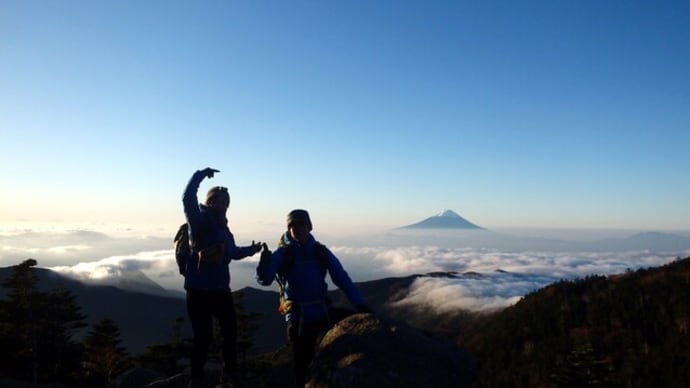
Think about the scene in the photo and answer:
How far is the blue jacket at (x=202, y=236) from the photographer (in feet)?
23.2

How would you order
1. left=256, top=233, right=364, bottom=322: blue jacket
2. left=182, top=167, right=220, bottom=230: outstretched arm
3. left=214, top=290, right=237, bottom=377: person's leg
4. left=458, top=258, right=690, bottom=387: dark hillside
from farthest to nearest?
Answer: left=458, top=258, right=690, bottom=387: dark hillside, left=214, top=290, right=237, bottom=377: person's leg, left=182, top=167, right=220, bottom=230: outstretched arm, left=256, top=233, right=364, bottom=322: blue jacket

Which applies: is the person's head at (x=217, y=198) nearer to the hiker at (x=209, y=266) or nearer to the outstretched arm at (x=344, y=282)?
the hiker at (x=209, y=266)

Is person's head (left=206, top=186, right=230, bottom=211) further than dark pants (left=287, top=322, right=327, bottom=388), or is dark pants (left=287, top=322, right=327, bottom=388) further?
person's head (left=206, top=186, right=230, bottom=211)

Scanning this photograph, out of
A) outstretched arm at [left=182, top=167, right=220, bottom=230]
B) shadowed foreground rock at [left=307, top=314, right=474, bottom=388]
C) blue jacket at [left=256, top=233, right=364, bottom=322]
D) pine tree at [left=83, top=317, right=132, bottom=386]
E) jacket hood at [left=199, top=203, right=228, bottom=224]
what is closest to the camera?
shadowed foreground rock at [left=307, top=314, right=474, bottom=388]

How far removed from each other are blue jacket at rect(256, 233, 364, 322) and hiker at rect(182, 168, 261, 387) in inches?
27.3

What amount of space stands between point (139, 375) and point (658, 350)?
20.0 metres

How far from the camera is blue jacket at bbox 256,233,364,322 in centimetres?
688

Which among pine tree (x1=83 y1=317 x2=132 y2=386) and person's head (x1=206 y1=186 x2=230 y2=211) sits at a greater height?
person's head (x1=206 y1=186 x2=230 y2=211)

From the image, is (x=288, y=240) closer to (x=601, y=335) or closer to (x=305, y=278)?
(x=305, y=278)

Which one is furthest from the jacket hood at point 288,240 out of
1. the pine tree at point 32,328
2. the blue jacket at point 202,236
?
the pine tree at point 32,328

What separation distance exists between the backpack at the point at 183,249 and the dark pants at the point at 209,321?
409 mm

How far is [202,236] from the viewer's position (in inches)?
281

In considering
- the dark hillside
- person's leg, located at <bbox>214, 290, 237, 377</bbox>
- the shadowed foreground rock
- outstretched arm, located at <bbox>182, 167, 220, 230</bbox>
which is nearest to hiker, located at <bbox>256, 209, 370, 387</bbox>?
the shadowed foreground rock

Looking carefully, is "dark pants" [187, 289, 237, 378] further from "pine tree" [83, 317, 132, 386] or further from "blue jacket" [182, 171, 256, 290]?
"pine tree" [83, 317, 132, 386]
